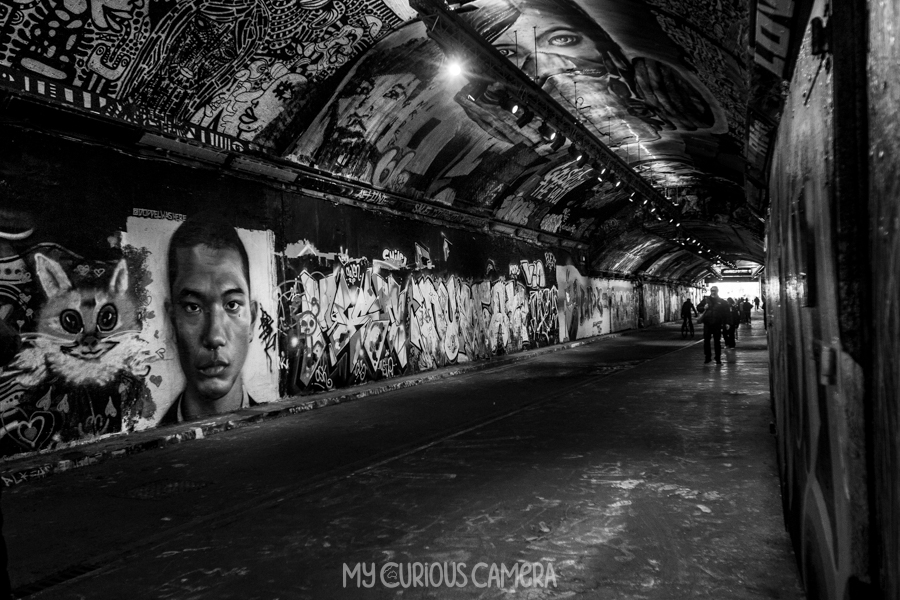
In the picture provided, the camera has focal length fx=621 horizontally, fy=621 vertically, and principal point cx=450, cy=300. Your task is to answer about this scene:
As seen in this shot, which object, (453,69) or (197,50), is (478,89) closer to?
(453,69)

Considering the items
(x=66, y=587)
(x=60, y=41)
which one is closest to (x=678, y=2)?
(x=60, y=41)

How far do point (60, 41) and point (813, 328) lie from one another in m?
8.39

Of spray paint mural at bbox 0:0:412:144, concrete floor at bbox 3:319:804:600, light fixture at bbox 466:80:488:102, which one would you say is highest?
light fixture at bbox 466:80:488:102

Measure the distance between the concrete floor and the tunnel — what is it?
0.13 meters

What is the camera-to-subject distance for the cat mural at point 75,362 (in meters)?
7.35

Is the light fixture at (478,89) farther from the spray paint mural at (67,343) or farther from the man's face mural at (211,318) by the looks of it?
the spray paint mural at (67,343)

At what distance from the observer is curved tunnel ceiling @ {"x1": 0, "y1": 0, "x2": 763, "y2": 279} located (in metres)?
→ 7.67

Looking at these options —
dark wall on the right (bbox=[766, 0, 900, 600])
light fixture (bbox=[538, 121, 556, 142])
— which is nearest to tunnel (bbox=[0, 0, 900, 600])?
dark wall on the right (bbox=[766, 0, 900, 600])

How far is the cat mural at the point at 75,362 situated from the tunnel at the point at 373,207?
0.11ft

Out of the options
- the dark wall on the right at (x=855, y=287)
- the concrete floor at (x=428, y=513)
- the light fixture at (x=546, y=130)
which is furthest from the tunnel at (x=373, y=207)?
the light fixture at (x=546, y=130)

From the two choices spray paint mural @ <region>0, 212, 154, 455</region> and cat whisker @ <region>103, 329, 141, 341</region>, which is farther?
cat whisker @ <region>103, 329, 141, 341</region>

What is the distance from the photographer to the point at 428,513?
504 cm

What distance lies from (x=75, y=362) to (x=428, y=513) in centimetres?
554

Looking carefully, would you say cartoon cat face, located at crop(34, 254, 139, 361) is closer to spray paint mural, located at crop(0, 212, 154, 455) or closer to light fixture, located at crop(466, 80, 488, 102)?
spray paint mural, located at crop(0, 212, 154, 455)
